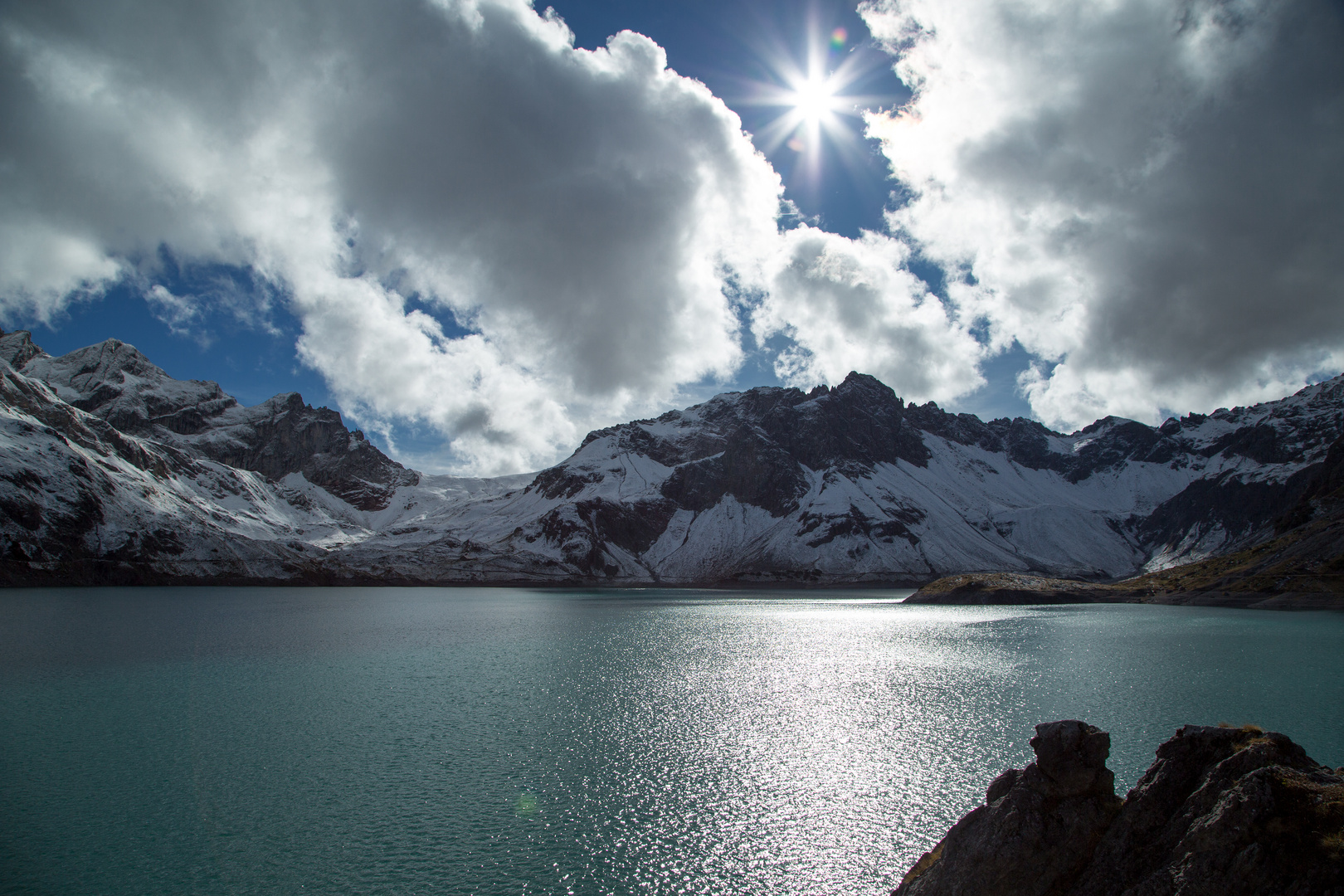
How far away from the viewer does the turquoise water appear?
26.3m

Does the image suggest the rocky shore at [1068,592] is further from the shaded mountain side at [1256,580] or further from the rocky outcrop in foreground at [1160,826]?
the rocky outcrop in foreground at [1160,826]

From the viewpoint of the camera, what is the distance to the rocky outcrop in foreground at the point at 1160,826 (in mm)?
13477

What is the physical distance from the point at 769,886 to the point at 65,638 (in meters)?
104

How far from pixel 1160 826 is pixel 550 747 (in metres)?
33.5

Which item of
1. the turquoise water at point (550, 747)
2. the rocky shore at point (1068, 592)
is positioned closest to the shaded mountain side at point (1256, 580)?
the rocky shore at point (1068, 592)

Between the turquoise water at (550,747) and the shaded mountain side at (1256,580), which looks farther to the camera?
the shaded mountain side at (1256,580)

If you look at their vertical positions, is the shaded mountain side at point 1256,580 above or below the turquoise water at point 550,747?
above

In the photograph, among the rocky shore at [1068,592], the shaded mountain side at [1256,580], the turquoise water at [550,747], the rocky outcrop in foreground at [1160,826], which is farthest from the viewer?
the rocky shore at [1068,592]

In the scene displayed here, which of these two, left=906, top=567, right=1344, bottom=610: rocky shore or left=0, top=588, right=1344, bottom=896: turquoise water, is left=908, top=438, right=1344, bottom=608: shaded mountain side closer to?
left=906, top=567, right=1344, bottom=610: rocky shore

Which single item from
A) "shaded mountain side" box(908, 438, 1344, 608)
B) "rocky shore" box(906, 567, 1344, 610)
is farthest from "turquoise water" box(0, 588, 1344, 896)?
"rocky shore" box(906, 567, 1344, 610)

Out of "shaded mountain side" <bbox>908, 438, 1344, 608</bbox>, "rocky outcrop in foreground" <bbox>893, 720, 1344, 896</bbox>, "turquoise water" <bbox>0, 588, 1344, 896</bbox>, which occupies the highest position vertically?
"shaded mountain side" <bbox>908, 438, 1344, 608</bbox>

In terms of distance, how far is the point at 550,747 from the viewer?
41.3 m

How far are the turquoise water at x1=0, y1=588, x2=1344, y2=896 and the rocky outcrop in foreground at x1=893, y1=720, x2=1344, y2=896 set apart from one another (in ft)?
29.7

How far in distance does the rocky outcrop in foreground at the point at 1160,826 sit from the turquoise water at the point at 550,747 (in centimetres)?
905
